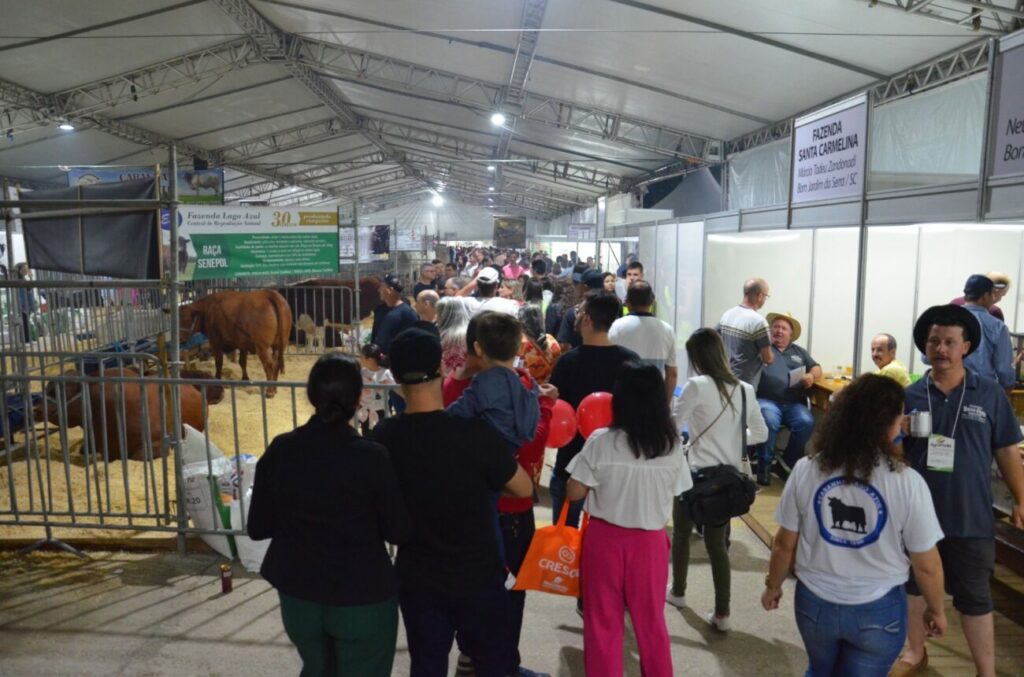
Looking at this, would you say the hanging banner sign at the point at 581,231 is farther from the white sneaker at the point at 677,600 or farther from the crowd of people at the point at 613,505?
the crowd of people at the point at 613,505

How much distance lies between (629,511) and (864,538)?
797 millimetres

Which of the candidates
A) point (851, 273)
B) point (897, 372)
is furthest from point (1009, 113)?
point (851, 273)

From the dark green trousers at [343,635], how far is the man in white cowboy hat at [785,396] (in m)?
4.58

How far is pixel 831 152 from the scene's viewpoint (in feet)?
15.6

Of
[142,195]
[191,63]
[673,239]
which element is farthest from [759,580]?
[191,63]

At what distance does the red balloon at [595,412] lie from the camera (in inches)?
134

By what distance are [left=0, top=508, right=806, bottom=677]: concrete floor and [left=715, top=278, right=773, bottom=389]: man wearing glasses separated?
6.71 ft

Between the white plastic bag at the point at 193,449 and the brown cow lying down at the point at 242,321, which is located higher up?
the brown cow lying down at the point at 242,321

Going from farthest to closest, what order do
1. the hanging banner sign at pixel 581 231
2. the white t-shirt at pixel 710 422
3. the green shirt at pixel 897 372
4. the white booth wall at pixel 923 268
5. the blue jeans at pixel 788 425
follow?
the hanging banner sign at pixel 581 231 → the white booth wall at pixel 923 268 → the blue jeans at pixel 788 425 → the green shirt at pixel 897 372 → the white t-shirt at pixel 710 422

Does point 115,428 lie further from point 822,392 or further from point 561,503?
point 822,392

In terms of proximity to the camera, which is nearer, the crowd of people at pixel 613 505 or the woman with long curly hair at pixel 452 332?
the crowd of people at pixel 613 505

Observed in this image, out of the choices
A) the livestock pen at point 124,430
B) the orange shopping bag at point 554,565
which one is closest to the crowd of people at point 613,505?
the orange shopping bag at point 554,565

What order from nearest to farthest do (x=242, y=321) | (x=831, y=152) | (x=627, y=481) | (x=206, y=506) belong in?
(x=627, y=481)
(x=206, y=506)
(x=831, y=152)
(x=242, y=321)

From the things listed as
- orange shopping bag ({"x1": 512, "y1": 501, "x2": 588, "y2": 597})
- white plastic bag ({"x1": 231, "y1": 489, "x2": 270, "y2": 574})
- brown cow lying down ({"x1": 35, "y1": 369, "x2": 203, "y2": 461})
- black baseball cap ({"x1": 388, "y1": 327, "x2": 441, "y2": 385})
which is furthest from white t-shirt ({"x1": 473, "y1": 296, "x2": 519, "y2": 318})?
black baseball cap ({"x1": 388, "y1": 327, "x2": 441, "y2": 385})
